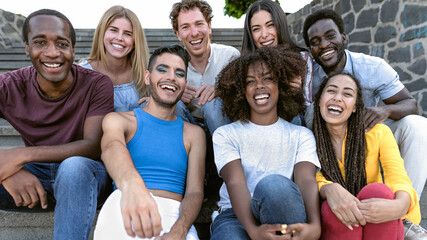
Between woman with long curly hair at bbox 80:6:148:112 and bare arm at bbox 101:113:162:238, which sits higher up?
woman with long curly hair at bbox 80:6:148:112

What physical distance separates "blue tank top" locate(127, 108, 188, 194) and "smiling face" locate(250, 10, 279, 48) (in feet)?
3.49

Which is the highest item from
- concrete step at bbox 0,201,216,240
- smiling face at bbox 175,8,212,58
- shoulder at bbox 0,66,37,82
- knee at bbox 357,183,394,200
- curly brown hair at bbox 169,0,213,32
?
curly brown hair at bbox 169,0,213,32

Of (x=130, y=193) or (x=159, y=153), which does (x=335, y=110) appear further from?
(x=130, y=193)

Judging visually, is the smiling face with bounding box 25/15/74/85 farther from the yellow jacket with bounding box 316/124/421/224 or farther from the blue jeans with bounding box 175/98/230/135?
the yellow jacket with bounding box 316/124/421/224

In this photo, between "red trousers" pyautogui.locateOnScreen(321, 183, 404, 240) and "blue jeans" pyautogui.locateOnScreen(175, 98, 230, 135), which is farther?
"blue jeans" pyautogui.locateOnScreen(175, 98, 230, 135)

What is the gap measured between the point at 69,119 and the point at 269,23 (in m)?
1.63

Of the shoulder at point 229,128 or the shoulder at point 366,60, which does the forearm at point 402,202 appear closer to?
the shoulder at point 229,128

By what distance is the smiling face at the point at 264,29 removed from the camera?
249cm

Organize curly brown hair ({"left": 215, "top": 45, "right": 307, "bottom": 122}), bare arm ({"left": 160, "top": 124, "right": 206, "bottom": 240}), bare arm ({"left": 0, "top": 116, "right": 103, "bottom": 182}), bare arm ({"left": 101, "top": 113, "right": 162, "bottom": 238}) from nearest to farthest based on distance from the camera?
bare arm ({"left": 101, "top": 113, "right": 162, "bottom": 238}) → bare arm ({"left": 160, "top": 124, "right": 206, "bottom": 240}) → bare arm ({"left": 0, "top": 116, "right": 103, "bottom": 182}) → curly brown hair ({"left": 215, "top": 45, "right": 307, "bottom": 122})

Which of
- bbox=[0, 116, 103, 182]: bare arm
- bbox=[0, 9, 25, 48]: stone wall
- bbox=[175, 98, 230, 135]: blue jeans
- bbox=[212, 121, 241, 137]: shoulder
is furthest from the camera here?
bbox=[0, 9, 25, 48]: stone wall

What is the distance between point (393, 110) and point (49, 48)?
7.44ft

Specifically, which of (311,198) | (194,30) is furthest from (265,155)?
(194,30)

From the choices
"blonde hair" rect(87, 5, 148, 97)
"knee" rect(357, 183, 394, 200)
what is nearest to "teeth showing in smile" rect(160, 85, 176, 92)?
"blonde hair" rect(87, 5, 148, 97)

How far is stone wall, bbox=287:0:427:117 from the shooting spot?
3199mm
